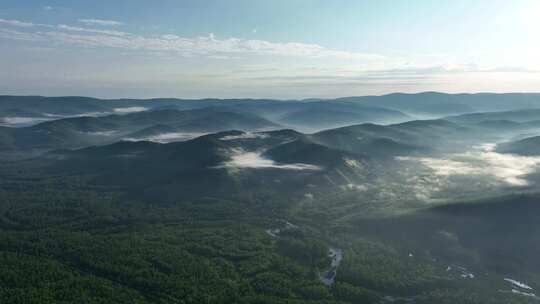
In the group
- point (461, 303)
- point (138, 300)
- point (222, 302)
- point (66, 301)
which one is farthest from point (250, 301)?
point (461, 303)

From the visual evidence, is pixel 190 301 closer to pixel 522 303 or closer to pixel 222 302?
pixel 222 302

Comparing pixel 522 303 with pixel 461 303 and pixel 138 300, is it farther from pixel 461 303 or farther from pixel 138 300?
pixel 138 300

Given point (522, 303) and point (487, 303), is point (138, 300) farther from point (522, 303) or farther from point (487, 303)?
point (522, 303)

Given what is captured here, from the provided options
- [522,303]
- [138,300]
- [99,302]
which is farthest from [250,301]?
[522,303]

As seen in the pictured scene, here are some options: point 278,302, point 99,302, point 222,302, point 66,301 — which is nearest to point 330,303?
point 278,302

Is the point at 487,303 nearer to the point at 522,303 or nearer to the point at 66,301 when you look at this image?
the point at 522,303

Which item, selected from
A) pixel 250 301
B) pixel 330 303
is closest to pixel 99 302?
pixel 250 301
